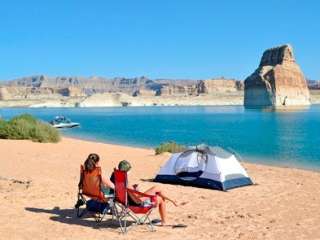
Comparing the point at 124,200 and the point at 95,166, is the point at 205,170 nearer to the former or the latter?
the point at 95,166

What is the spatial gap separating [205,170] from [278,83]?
431 ft

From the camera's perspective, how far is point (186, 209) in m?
9.18

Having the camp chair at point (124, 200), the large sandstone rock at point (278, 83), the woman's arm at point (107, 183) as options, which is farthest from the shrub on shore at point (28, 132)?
the large sandstone rock at point (278, 83)

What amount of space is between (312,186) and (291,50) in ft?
486

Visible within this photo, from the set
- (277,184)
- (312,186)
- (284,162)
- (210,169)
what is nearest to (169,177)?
(210,169)

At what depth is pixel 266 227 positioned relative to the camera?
25.9 feet

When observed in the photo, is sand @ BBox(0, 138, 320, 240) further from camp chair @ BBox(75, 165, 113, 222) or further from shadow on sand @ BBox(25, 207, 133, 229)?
camp chair @ BBox(75, 165, 113, 222)

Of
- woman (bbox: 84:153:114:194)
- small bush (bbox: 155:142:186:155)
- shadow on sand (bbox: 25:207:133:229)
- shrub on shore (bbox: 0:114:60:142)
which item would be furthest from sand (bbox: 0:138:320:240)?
shrub on shore (bbox: 0:114:60:142)

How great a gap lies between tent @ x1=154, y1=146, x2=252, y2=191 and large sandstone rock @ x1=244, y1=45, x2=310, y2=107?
130 m

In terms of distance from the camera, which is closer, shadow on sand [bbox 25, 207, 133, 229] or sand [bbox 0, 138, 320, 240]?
sand [bbox 0, 138, 320, 240]

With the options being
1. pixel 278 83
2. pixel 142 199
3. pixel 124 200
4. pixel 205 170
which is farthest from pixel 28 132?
pixel 278 83

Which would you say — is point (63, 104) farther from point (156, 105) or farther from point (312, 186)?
point (312, 186)

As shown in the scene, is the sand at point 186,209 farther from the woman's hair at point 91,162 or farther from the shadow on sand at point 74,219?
the woman's hair at point 91,162

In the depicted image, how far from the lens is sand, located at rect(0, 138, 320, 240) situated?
7441 mm
